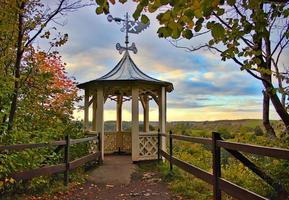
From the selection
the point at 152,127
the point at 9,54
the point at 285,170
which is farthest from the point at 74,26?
the point at 152,127

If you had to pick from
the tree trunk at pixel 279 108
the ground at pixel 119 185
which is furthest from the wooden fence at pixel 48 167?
the tree trunk at pixel 279 108

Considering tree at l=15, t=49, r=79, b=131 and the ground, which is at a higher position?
tree at l=15, t=49, r=79, b=131

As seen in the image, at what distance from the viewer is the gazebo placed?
11.6 metres

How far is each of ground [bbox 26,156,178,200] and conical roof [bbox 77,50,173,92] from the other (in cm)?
272

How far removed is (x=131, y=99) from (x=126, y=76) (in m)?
0.83

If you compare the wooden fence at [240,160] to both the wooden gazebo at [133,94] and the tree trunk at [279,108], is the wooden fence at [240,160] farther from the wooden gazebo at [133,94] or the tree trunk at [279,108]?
the wooden gazebo at [133,94]

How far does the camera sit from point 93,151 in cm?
1102

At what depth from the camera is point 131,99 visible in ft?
40.0

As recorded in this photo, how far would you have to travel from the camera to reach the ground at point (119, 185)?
22.2ft

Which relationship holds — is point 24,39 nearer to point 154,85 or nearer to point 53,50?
point 53,50

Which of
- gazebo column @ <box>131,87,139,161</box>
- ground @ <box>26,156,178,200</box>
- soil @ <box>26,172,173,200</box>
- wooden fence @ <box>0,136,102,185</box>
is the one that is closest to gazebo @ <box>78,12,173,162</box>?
gazebo column @ <box>131,87,139,161</box>

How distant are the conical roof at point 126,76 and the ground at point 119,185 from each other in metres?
2.72

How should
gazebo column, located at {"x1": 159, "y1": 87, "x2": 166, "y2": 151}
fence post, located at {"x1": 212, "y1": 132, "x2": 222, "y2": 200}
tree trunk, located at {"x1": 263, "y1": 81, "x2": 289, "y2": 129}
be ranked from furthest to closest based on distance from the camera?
gazebo column, located at {"x1": 159, "y1": 87, "x2": 166, "y2": 151}
tree trunk, located at {"x1": 263, "y1": 81, "x2": 289, "y2": 129}
fence post, located at {"x1": 212, "y1": 132, "x2": 222, "y2": 200}

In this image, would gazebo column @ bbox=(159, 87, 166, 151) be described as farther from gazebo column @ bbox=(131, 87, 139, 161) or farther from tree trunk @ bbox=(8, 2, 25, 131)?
Result: tree trunk @ bbox=(8, 2, 25, 131)
